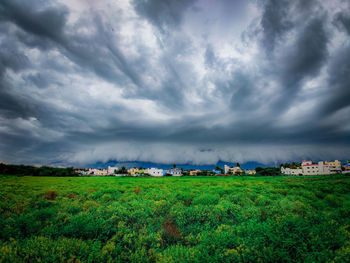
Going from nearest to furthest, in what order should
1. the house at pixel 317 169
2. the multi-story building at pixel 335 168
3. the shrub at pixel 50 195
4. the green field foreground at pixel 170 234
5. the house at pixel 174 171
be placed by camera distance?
the green field foreground at pixel 170 234, the shrub at pixel 50 195, the multi-story building at pixel 335 168, the house at pixel 317 169, the house at pixel 174 171

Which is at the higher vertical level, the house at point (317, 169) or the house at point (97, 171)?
the house at point (317, 169)

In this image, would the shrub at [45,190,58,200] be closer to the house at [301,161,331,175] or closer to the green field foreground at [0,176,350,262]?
the green field foreground at [0,176,350,262]

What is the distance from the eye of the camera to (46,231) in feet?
17.7

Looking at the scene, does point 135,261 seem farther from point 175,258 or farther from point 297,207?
point 297,207

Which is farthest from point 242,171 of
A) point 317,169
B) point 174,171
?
point 174,171

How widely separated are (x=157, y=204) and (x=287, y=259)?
18.1ft

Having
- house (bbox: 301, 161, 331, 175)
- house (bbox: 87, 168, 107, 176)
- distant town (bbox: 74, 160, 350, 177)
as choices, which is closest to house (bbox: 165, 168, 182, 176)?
distant town (bbox: 74, 160, 350, 177)

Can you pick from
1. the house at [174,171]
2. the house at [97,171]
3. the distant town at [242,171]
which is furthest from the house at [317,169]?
the house at [97,171]

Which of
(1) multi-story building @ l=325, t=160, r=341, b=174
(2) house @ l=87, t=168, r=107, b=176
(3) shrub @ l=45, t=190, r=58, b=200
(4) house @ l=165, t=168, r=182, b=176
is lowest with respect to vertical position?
(2) house @ l=87, t=168, r=107, b=176

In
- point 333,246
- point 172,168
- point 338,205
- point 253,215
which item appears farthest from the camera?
→ point 172,168

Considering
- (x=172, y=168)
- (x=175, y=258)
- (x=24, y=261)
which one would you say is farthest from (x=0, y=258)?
(x=172, y=168)

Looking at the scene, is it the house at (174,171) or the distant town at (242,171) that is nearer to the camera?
the distant town at (242,171)

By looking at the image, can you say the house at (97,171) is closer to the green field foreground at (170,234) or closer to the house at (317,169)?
the green field foreground at (170,234)

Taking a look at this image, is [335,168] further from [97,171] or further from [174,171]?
[97,171]
